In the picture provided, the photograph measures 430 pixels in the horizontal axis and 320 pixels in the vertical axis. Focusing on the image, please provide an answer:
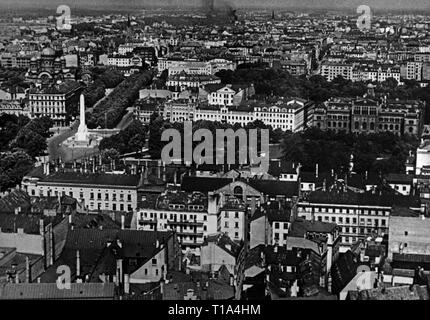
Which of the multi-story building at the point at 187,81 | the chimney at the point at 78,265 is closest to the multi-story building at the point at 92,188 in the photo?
the chimney at the point at 78,265

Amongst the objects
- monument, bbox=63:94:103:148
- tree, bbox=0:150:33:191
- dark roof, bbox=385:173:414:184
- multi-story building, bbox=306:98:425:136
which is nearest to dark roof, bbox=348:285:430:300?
dark roof, bbox=385:173:414:184

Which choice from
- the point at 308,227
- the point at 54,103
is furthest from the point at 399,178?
the point at 54,103

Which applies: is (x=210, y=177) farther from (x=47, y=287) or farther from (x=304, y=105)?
(x=304, y=105)

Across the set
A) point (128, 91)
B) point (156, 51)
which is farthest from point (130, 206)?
point (156, 51)

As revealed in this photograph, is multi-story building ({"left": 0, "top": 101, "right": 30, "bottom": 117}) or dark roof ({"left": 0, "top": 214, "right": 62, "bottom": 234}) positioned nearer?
dark roof ({"left": 0, "top": 214, "right": 62, "bottom": 234})

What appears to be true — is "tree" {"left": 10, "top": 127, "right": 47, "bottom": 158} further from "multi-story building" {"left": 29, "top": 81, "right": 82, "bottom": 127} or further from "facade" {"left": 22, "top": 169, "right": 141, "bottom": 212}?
"facade" {"left": 22, "top": 169, "right": 141, "bottom": 212}

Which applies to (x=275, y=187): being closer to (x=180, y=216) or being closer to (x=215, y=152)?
(x=180, y=216)
